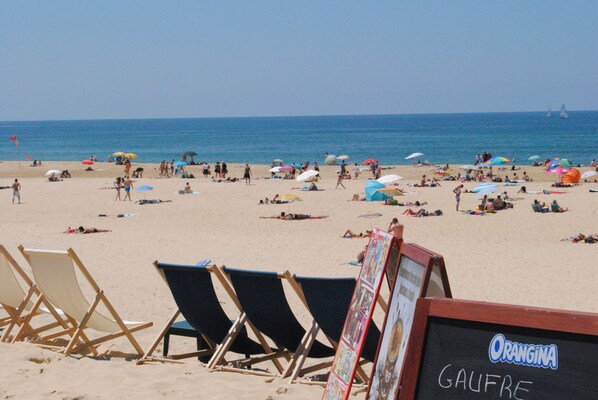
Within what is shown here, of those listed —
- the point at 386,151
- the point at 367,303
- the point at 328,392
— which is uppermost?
the point at 367,303

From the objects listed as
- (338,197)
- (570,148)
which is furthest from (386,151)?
(338,197)

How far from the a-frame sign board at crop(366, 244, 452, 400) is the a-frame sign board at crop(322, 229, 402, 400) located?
0.23 metres

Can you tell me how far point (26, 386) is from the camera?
5906 mm

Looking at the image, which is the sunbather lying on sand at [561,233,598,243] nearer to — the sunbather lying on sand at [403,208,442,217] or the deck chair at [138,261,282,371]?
the sunbather lying on sand at [403,208,442,217]

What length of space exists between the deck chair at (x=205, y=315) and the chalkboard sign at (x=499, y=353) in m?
3.45

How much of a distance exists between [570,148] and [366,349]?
250ft

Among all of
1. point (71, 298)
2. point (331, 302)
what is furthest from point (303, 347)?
point (71, 298)

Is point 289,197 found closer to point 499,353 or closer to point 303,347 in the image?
point 303,347

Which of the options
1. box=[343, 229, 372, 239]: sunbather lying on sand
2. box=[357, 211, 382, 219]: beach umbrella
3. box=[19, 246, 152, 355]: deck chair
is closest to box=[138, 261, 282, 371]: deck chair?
box=[19, 246, 152, 355]: deck chair

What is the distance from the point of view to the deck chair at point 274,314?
20.0 feet

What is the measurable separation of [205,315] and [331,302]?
4.21 ft

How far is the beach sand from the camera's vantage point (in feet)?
20.1

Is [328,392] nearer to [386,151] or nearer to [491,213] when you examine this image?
Result: [491,213]

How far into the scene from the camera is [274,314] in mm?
6285
